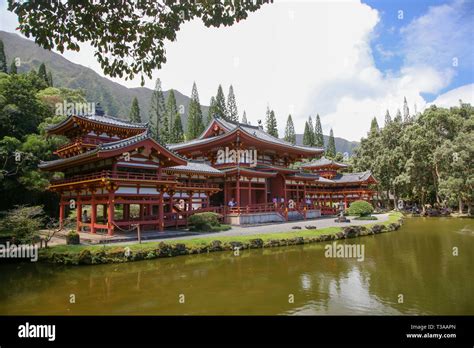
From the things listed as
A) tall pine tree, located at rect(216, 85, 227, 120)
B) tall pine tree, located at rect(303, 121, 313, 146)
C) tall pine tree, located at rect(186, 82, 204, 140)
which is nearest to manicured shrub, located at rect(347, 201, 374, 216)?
tall pine tree, located at rect(186, 82, 204, 140)

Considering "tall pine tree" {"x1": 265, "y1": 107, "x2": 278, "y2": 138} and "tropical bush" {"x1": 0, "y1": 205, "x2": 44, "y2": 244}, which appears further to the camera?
"tall pine tree" {"x1": 265, "y1": 107, "x2": 278, "y2": 138}

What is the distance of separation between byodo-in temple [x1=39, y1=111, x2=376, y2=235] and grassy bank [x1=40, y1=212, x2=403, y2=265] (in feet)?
10.2

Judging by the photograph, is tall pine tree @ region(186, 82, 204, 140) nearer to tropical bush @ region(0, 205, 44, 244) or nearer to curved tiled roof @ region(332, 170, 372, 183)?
curved tiled roof @ region(332, 170, 372, 183)

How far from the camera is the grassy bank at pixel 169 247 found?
16312 millimetres

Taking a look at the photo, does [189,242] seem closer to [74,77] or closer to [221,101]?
[221,101]

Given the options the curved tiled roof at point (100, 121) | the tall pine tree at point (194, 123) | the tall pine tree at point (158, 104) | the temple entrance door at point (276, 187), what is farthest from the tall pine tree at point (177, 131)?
the curved tiled roof at point (100, 121)

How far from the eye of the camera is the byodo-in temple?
22.2 metres

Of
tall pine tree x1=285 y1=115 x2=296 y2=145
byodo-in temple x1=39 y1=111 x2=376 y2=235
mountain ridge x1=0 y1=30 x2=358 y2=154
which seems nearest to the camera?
byodo-in temple x1=39 y1=111 x2=376 y2=235

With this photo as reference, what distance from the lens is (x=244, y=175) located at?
32.9 meters

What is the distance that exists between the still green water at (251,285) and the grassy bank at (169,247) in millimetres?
583

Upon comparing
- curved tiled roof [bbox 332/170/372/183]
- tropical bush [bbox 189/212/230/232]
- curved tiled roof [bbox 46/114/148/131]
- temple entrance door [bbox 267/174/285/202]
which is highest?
curved tiled roof [bbox 46/114/148/131]
